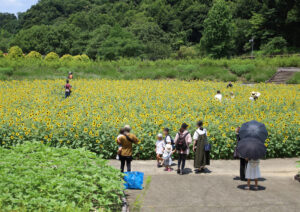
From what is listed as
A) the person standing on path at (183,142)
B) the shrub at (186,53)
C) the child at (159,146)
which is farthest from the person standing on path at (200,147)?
the shrub at (186,53)

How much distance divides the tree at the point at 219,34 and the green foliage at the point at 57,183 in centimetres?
6076

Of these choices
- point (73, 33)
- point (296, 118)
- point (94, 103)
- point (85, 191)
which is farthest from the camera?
point (73, 33)

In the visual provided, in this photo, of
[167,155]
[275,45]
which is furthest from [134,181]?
[275,45]

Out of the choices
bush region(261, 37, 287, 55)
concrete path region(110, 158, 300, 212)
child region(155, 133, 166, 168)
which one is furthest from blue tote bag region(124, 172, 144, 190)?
bush region(261, 37, 287, 55)

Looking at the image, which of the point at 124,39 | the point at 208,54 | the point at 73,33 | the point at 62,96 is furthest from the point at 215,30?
the point at 62,96

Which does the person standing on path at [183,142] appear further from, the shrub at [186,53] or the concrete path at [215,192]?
the shrub at [186,53]

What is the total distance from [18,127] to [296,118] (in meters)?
10.6

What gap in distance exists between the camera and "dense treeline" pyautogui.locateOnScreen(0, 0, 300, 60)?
66.7 metres

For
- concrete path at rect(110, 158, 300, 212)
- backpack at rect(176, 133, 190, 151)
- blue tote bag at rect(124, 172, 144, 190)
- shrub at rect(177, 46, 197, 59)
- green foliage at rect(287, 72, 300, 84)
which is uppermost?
shrub at rect(177, 46, 197, 59)

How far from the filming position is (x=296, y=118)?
46.1ft

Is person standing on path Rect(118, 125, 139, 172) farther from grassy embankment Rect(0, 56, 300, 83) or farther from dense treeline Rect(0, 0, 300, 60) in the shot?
dense treeline Rect(0, 0, 300, 60)

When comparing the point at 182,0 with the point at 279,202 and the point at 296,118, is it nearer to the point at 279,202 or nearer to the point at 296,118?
the point at 296,118

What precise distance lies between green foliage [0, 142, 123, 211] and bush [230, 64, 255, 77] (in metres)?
29.4

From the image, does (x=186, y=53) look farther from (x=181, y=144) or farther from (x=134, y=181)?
(x=134, y=181)
